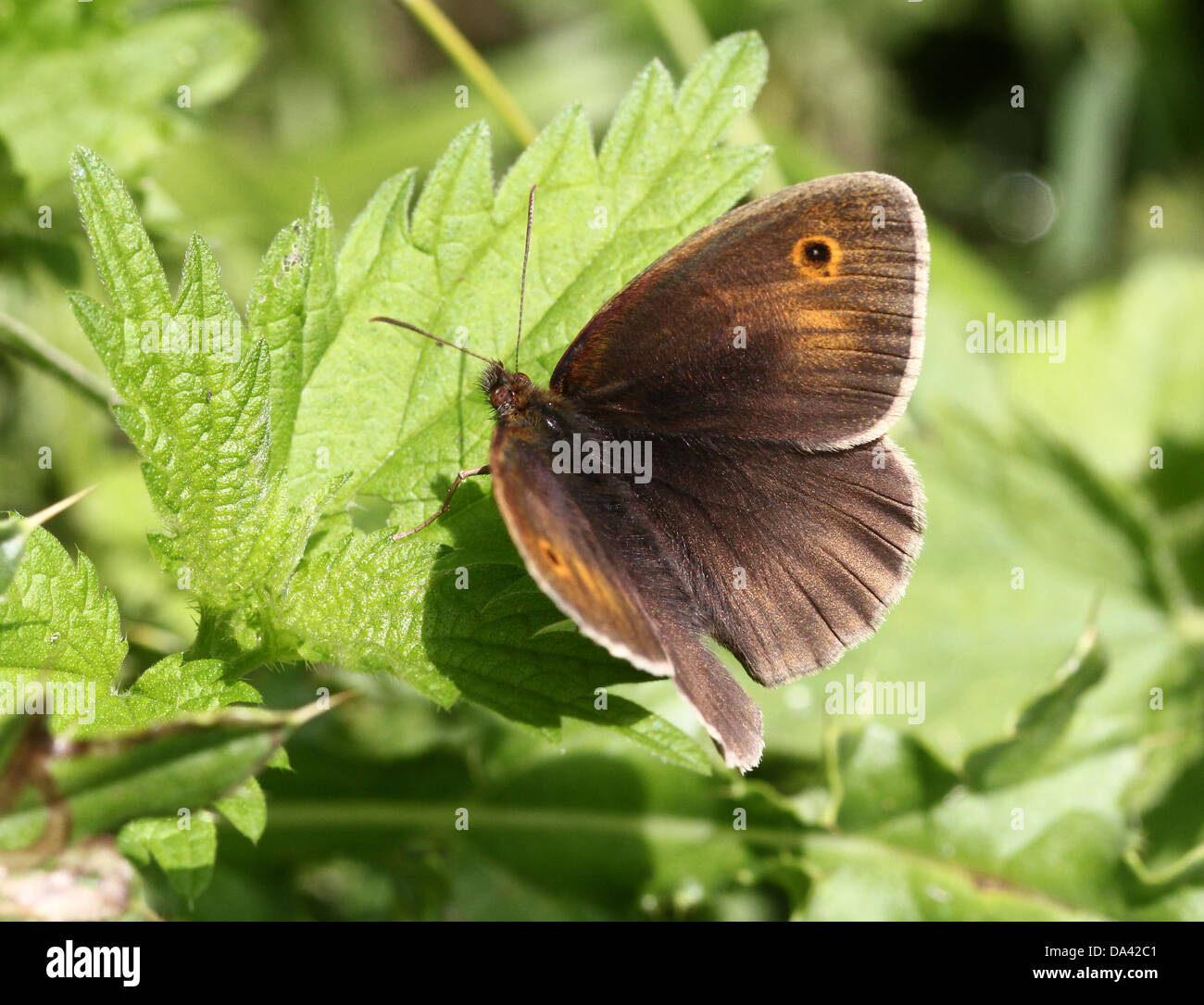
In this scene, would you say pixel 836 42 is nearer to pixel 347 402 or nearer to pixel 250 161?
pixel 250 161

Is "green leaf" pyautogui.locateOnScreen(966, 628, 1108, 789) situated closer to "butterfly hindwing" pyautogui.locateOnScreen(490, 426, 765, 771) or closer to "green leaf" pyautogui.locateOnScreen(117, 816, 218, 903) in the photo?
"butterfly hindwing" pyautogui.locateOnScreen(490, 426, 765, 771)

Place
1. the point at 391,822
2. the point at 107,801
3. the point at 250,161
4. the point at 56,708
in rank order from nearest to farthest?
the point at 107,801
the point at 56,708
the point at 391,822
the point at 250,161

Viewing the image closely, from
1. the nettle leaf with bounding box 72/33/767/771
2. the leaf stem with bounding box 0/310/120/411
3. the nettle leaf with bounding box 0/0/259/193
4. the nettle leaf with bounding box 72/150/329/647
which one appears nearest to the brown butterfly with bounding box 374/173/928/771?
the nettle leaf with bounding box 72/33/767/771

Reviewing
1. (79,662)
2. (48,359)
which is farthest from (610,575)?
(48,359)

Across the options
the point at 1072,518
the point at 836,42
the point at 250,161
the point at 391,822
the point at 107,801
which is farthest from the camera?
the point at 836,42

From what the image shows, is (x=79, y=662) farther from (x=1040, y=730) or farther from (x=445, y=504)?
(x=1040, y=730)
